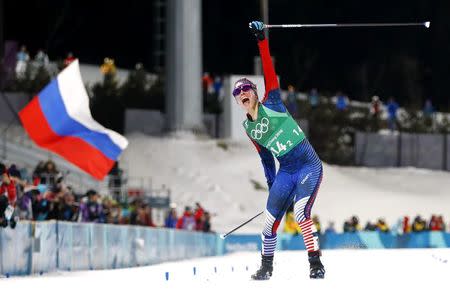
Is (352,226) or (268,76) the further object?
(352,226)

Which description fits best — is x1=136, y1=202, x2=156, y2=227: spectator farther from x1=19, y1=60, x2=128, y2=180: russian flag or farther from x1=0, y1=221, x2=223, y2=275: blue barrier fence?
x1=19, y1=60, x2=128, y2=180: russian flag

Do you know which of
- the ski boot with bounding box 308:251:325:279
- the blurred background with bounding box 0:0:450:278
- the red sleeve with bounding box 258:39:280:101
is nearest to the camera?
the red sleeve with bounding box 258:39:280:101

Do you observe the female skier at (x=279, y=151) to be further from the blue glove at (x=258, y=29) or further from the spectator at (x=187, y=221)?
the spectator at (x=187, y=221)

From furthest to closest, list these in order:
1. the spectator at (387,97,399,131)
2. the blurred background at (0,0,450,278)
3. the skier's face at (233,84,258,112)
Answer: the spectator at (387,97,399,131) → the blurred background at (0,0,450,278) → the skier's face at (233,84,258,112)

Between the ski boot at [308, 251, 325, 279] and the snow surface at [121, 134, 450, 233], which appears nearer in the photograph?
the ski boot at [308, 251, 325, 279]

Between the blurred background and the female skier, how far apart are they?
18.2 meters

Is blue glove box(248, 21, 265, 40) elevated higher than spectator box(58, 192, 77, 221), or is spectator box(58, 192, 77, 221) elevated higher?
blue glove box(248, 21, 265, 40)

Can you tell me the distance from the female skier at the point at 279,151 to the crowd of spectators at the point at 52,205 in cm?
501

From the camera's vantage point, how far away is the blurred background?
46.8 meters

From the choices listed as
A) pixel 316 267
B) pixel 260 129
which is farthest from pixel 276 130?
pixel 316 267

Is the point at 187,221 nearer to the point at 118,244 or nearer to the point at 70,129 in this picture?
the point at 70,129

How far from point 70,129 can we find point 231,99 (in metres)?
25.2

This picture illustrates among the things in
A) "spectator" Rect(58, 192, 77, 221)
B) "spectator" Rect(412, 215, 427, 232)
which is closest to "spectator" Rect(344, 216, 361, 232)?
"spectator" Rect(412, 215, 427, 232)

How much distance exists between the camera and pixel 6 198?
1934 centimetres
